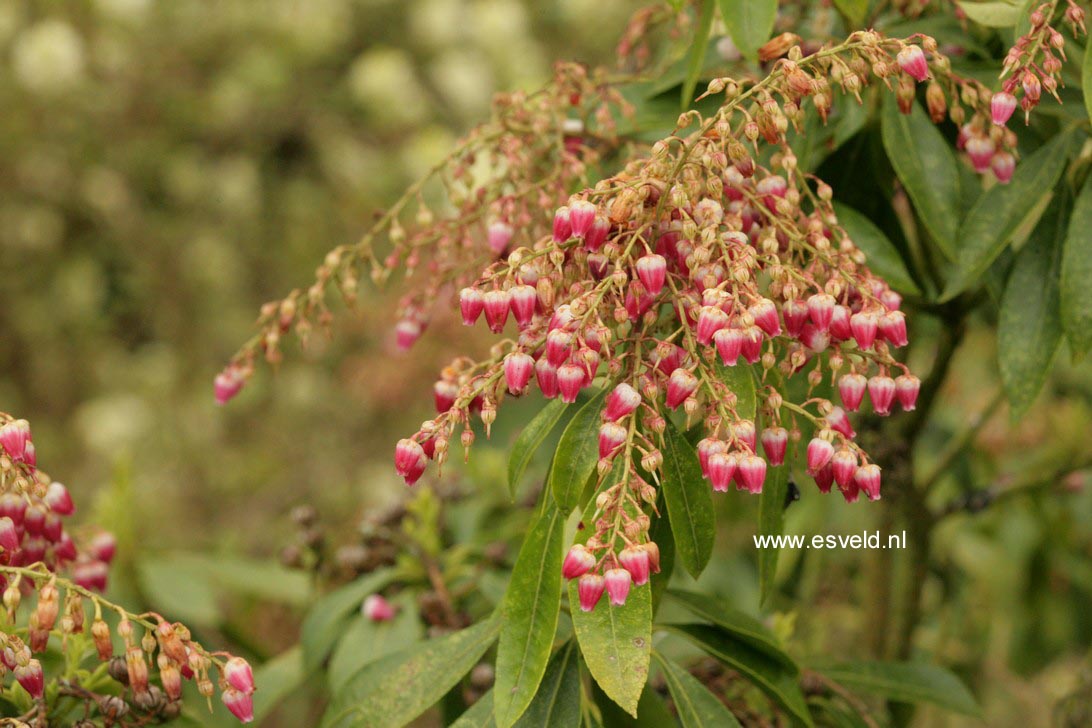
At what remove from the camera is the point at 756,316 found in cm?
83

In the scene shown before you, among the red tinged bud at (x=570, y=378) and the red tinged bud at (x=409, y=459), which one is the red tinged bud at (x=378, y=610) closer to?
the red tinged bud at (x=409, y=459)

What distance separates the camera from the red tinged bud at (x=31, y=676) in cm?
89

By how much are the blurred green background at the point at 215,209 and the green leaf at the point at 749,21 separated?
2084mm

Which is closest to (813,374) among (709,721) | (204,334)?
(709,721)

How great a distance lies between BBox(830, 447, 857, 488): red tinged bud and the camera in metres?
0.91

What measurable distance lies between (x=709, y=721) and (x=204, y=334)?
13.0 feet

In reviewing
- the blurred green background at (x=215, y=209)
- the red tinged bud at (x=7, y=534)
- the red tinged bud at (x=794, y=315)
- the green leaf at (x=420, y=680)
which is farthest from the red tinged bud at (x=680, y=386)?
the blurred green background at (x=215, y=209)

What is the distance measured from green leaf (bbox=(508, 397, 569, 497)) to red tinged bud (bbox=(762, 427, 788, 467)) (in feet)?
0.56

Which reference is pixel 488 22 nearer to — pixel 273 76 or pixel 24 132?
pixel 273 76

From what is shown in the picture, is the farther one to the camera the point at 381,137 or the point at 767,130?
the point at 381,137

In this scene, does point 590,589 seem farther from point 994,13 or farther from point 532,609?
point 994,13

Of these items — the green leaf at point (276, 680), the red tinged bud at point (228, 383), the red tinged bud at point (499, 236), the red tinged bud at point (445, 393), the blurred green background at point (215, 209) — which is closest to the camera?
the red tinged bud at point (445, 393)

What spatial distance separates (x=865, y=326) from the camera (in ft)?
2.97

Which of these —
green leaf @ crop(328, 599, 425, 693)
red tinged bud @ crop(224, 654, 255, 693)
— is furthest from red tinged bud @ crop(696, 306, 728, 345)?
green leaf @ crop(328, 599, 425, 693)
